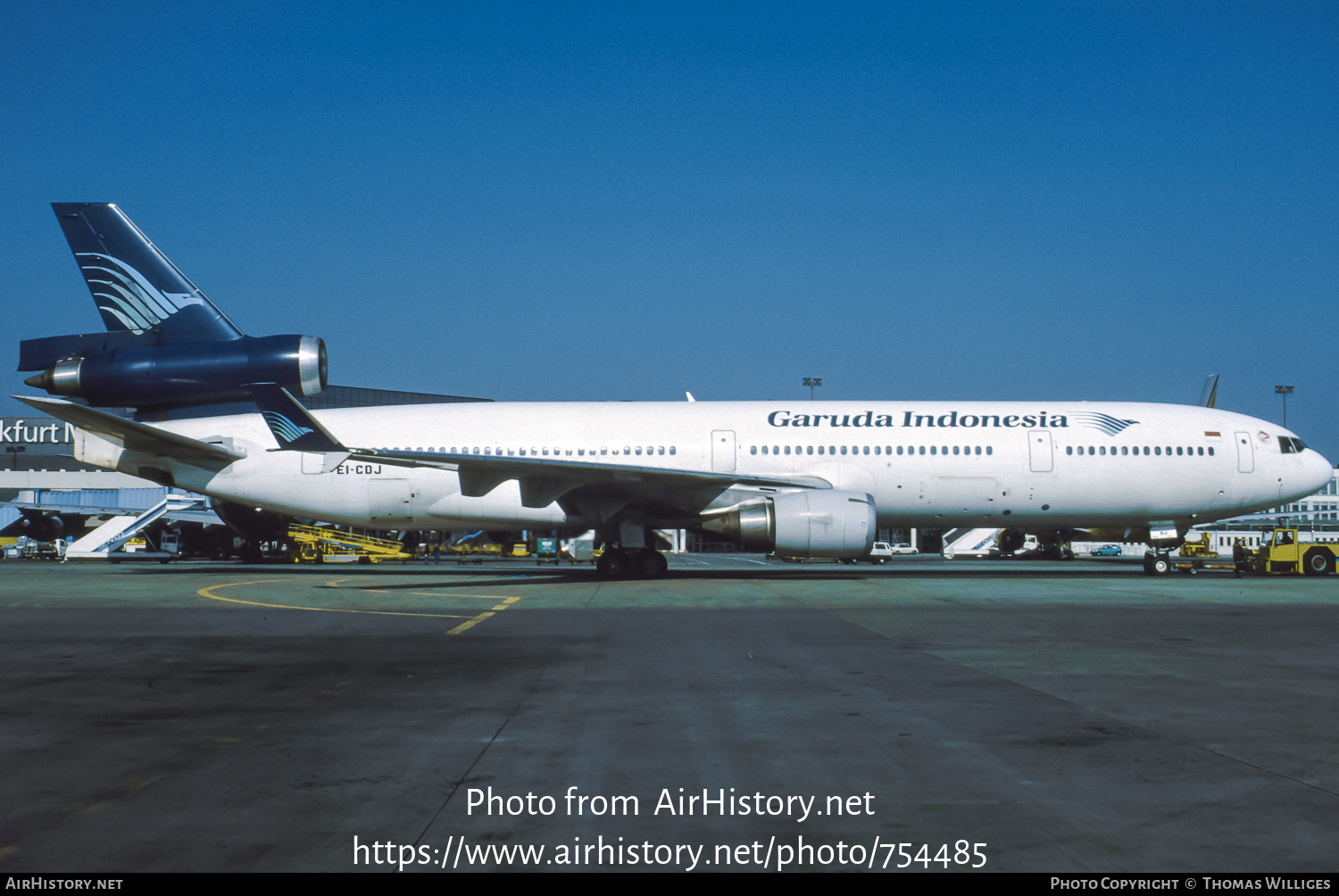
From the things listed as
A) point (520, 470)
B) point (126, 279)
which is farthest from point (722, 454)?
point (126, 279)

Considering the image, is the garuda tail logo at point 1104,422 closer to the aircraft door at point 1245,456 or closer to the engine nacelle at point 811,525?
the aircraft door at point 1245,456

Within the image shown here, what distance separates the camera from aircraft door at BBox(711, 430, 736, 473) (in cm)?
2303

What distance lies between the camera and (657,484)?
69.9 feet

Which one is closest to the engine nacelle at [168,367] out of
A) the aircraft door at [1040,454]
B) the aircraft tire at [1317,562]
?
the aircraft door at [1040,454]

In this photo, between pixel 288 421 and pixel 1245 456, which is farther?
pixel 1245 456

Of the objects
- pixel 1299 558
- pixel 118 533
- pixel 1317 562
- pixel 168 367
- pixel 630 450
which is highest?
pixel 168 367

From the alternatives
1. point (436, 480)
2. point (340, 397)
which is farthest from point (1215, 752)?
point (340, 397)

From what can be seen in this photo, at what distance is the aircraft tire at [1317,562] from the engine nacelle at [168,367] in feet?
84.6

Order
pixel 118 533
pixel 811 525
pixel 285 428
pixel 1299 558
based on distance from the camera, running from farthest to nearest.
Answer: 1. pixel 118 533
2. pixel 1299 558
3. pixel 285 428
4. pixel 811 525

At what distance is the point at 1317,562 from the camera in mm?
26906

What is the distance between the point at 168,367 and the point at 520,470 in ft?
28.8

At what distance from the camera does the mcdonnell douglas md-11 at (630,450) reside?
863 inches

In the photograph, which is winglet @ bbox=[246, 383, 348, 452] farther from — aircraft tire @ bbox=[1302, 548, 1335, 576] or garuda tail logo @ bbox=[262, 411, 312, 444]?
aircraft tire @ bbox=[1302, 548, 1335, 576]

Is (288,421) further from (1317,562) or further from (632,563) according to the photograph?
(1317,562)
